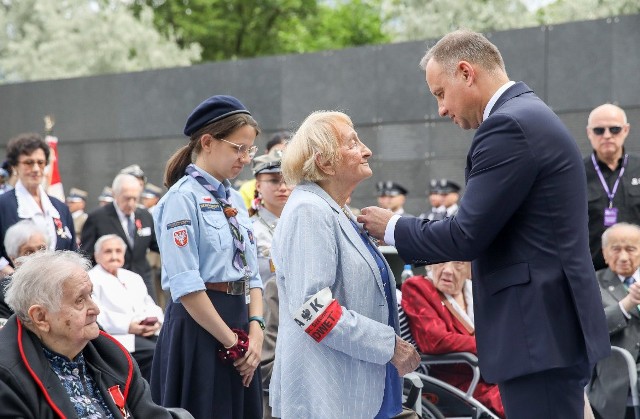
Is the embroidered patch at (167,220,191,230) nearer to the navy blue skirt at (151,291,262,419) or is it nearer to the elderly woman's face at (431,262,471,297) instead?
the navy blue skirt at (151,291,262,419)

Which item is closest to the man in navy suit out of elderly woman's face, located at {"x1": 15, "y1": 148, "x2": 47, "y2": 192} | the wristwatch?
the wristwatch

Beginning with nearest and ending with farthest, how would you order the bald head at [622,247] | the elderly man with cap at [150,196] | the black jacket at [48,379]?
1. the black jacket at [48,379]
2. the bald head at [622,247]
3. the elderly man with cap at [150,196]

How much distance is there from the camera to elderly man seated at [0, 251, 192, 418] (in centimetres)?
305

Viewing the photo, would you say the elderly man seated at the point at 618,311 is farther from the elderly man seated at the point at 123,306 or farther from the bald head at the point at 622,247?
the elderly man seated at the point at 123,306

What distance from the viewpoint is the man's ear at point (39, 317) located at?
10.5 feet

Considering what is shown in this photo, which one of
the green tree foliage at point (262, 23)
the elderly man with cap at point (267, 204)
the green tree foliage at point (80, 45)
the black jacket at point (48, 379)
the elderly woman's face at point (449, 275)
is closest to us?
the black jacket at point (48, 379)

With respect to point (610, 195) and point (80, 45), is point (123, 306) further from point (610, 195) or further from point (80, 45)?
point (80, 45)

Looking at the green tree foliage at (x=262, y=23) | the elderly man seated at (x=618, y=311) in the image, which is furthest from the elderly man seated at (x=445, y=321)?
the green tree foliage at (x=262, y=23)

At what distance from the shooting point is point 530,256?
122 inches

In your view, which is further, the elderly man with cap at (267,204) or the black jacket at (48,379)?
the elderly man with cap at (267,204)

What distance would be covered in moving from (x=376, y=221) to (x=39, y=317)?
3.89 feet

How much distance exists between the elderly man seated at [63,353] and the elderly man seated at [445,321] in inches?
103

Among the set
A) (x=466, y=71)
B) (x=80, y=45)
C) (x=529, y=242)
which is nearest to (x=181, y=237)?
(x=466, y=71)

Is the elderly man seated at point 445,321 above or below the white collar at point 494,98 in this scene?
below
